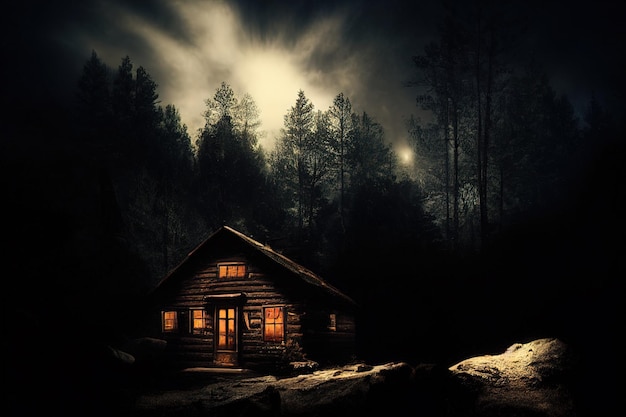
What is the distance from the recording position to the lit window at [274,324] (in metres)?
18.3

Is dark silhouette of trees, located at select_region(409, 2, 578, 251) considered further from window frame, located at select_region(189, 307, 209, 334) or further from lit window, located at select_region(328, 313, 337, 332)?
window frame, located at select_region(189, 307, 209, 334)

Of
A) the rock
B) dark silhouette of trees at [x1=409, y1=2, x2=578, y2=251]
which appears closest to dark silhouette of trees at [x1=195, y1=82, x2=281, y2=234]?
dark silhouette of trees at [x1=409, y1=2, x2=578, y2=251]

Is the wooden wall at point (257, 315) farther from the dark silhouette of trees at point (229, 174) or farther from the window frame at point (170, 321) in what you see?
the dark silhouette of trees at point (229, 174)

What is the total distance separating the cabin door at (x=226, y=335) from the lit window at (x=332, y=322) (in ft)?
15.0

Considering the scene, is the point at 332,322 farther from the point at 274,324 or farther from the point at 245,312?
the point at 245,312

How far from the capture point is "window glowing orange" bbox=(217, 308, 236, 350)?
19.3m

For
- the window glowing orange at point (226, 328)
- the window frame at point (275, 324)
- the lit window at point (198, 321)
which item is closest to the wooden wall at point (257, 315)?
the window frame at point (275, 324)

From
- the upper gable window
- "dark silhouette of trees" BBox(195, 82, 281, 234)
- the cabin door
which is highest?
"dark silhouette of trees" BBox(195, 82, 281, 234)

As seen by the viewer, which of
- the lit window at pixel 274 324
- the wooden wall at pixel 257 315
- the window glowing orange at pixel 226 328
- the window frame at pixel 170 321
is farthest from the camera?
the window frame at pixel 170 321

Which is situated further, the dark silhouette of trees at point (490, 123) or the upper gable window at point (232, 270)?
the dark silhouette of trees at point (490, 123)

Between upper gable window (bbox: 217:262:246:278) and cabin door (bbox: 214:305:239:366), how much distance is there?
1.50 meters

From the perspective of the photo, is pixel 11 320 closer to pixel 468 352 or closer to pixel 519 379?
pixel 519 379

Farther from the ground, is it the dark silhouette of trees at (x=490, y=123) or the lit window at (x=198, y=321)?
the dark silhouette of trees at (x=490, y=123)

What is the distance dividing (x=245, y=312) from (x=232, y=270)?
86.3 inches
